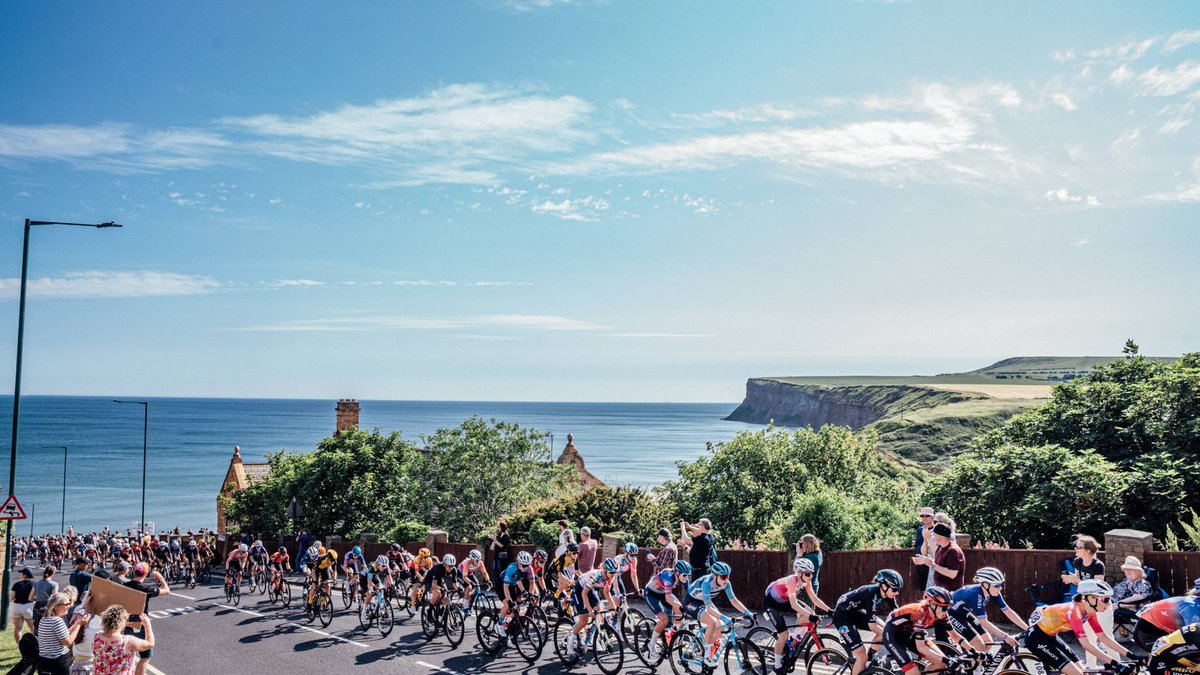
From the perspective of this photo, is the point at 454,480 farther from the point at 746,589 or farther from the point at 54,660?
the point at 54,660

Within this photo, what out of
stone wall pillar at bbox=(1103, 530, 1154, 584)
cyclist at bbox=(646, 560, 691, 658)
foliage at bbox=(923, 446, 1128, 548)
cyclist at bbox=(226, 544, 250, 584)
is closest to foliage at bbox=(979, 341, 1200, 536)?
foliage at bbox=(923, 446, 1128, 548)

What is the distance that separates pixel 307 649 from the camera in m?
16.4

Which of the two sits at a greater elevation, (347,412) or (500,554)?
(347,412)

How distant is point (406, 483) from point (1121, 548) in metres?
31.5

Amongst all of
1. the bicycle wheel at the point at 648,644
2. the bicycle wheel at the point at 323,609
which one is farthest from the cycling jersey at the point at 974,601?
the bicycle wheel at the point at 323,609

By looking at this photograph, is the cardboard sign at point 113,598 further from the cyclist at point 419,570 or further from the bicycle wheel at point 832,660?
the bicycle wheel at point 832,660

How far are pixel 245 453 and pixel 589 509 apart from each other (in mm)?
183588

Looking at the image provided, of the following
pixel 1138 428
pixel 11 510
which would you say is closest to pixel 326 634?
pixel 11 510

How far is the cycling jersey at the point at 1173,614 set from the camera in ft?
28.7

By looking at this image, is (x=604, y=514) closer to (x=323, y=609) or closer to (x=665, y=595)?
(x=323, y=609)

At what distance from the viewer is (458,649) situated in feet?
52.0

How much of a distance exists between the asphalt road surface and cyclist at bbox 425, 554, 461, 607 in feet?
2.95

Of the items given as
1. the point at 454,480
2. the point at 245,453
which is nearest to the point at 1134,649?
the point at 454,480

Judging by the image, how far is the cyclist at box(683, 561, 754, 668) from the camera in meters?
11.6
